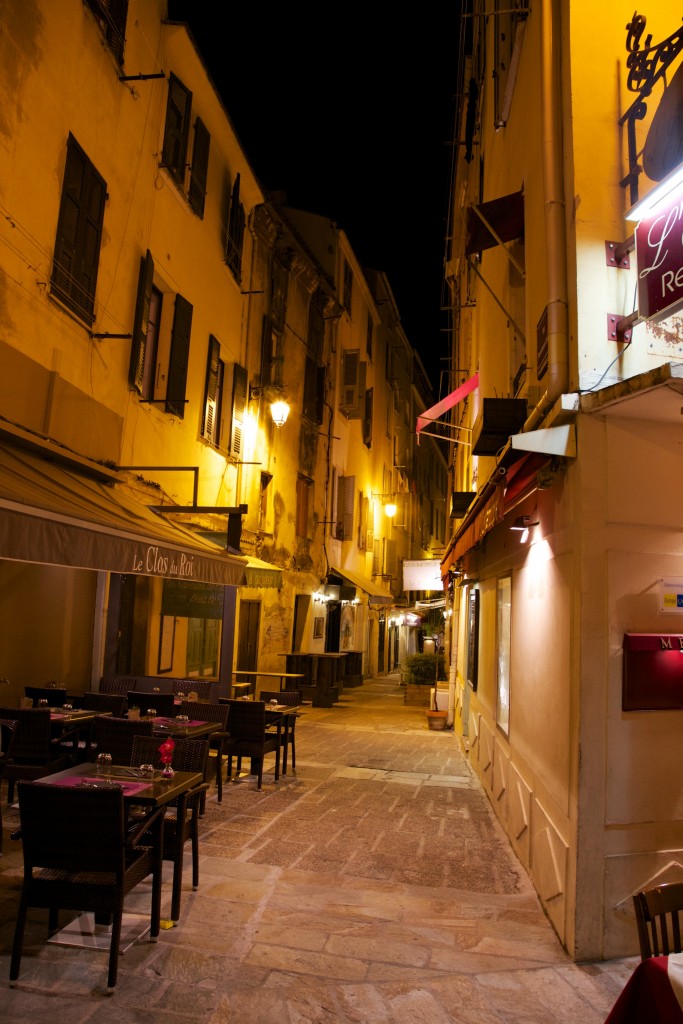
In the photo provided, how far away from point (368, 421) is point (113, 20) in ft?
60.7

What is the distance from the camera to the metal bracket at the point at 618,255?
15.4ft

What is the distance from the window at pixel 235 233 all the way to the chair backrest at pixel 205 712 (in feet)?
28.9

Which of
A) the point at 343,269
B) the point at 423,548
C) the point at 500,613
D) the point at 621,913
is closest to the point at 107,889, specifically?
the point at 621,913

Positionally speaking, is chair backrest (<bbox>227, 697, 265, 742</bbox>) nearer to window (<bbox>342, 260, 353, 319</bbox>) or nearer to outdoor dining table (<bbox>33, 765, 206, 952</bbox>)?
outdoor dining table (<bbox>33, 765, 206, 952</bbox>)

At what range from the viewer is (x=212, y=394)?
12766 millimetres

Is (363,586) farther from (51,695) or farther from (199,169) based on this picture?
(51,695)

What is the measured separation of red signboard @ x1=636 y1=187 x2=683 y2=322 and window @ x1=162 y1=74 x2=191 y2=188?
8.50 meters

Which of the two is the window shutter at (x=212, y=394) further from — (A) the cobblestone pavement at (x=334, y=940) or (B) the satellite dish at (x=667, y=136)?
(B) the satellite dish at (x=667, y=136)

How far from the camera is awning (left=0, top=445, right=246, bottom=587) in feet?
14.6

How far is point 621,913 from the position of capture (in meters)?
4.28

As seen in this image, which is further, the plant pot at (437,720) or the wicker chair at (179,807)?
the plant pot at (437,720)

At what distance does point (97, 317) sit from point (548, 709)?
23.3ft

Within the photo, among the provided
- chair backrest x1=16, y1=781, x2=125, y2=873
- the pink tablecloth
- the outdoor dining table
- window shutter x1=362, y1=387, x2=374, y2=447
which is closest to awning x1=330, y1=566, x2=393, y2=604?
window shutter x1=362, y1=387, x2=374, y2=447

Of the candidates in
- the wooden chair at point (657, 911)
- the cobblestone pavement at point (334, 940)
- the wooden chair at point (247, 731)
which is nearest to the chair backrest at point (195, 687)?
the wooden chair at point (247, 731)
